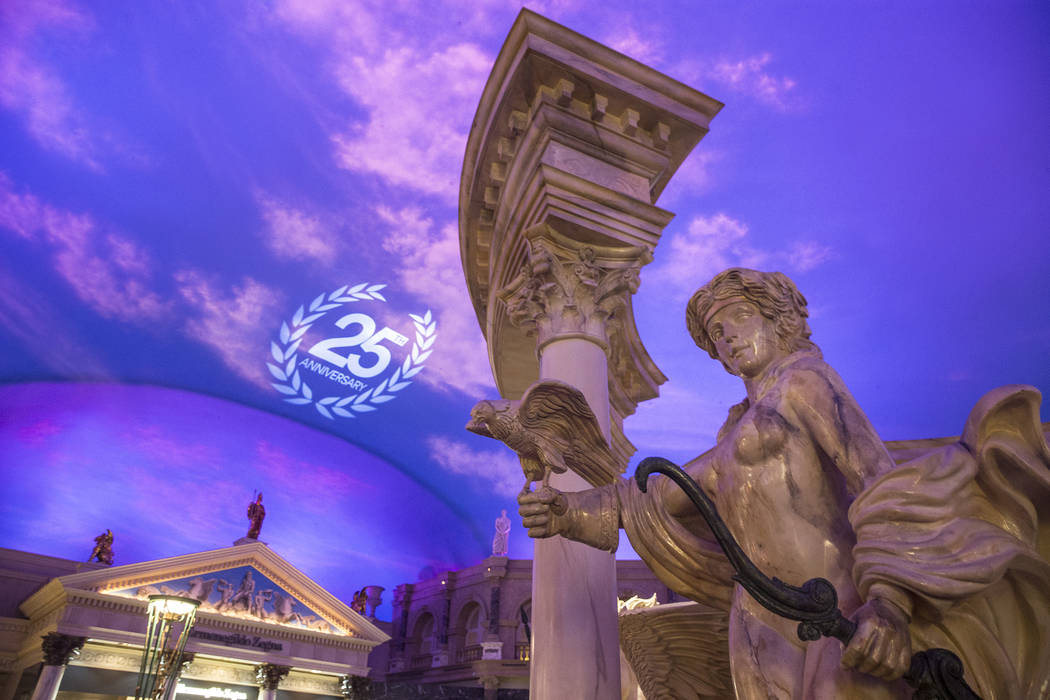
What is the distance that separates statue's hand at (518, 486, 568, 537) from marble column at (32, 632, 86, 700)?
780 inches

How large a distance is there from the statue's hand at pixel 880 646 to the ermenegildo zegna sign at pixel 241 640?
21543mm

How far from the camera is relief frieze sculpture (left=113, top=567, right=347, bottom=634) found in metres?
19.7

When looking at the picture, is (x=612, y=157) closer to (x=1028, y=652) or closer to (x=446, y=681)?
(x=1028, y=652)

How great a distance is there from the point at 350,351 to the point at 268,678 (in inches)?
415

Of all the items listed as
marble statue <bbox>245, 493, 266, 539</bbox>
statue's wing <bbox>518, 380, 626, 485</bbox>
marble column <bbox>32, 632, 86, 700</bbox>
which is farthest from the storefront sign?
statue's wing <bbox>518, 380, 626, 485</bbox>

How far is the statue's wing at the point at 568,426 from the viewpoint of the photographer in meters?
1.89

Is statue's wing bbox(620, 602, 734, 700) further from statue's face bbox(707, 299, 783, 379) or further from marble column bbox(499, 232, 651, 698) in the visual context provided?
statue's face bbox(707, 299, 783, 379)

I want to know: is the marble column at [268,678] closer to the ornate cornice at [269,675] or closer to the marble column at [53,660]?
the ornate cornice at [269,675]

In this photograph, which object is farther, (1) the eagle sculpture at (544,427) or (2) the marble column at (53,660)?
(2) the marble column at (53,660)

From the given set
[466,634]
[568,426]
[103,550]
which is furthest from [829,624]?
[466,634]

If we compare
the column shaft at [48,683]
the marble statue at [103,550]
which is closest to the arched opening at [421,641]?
the marble statue at [103,550]

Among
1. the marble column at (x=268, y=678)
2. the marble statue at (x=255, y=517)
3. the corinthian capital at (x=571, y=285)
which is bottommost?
the marble column at (x=268, y=678)

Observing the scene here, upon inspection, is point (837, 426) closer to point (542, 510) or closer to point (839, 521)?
point (839, 521)

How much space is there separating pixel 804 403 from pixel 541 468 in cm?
75
